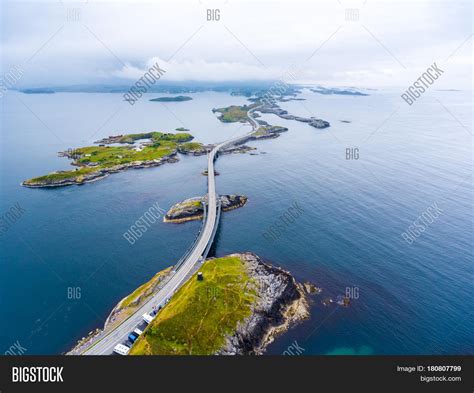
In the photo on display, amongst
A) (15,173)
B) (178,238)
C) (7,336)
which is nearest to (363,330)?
(178,238)

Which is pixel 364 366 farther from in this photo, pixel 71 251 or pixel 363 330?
pixel 71 251

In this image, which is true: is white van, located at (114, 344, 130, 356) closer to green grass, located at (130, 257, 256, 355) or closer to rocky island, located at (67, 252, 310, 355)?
rocky island, located at (67, 252, 310, 355)

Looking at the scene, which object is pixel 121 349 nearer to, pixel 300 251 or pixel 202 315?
pixel 202 315

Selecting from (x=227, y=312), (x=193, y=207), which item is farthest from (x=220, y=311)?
(x=193, y=207)

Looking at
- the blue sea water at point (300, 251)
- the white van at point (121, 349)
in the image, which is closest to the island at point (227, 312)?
the white van at point (121, 349)

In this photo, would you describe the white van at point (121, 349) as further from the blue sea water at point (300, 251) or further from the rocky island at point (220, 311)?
the blue sea water at point (300, 251)

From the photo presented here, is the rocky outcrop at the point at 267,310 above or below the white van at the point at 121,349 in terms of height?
below

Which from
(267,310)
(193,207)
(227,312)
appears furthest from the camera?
(193,207)

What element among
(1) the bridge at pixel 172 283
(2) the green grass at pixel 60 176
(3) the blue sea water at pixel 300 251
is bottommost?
(3) the blue sea water at pixel 300 251
